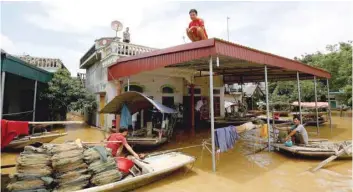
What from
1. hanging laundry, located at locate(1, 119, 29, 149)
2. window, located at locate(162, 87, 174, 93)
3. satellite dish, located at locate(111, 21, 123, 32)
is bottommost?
hanging laundry, located at locate(1, 119, 29, 149)

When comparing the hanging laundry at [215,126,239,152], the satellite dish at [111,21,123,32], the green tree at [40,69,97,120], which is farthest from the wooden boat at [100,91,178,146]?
the satellite dish at [111,21,123,32]

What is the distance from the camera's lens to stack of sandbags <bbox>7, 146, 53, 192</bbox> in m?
4.18

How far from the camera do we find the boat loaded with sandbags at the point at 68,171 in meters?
4.30

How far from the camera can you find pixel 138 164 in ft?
19.7

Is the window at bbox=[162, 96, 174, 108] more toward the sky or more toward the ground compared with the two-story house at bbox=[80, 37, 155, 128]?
more toward the ground

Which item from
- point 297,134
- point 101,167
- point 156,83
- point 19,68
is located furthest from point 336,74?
point 19,68

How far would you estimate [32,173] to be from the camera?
4305 mm

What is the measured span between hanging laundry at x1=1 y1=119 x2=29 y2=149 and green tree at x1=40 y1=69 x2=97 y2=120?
9956 millimetres

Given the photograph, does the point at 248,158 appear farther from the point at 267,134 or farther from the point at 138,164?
the point at 138,164

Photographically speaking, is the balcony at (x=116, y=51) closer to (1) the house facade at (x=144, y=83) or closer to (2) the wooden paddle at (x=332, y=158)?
(1) the house facade at (x=144, y=83)

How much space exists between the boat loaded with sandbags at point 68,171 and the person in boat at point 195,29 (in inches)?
197

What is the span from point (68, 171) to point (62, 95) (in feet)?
36.0

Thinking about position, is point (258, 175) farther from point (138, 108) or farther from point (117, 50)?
point (117, 50)

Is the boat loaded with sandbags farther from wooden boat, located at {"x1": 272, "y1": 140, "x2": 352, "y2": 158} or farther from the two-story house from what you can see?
the two-story house
